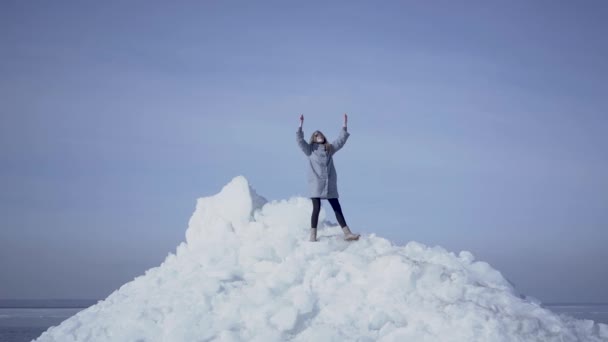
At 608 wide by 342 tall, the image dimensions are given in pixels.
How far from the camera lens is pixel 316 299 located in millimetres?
8656

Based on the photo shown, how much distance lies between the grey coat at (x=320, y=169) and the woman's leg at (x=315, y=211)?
0.13 metres

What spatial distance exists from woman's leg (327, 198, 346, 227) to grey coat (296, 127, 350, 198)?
0.10 meters

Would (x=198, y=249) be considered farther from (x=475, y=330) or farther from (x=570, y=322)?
(x=570, y=322)

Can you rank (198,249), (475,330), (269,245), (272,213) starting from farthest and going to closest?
(272,213) < (198,249) < (269,245) < (475,330)

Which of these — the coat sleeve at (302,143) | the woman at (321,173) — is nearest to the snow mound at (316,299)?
the woman at (321,173)

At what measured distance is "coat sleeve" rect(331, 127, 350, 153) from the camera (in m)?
11.1

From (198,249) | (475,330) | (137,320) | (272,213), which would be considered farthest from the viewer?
(272,213)

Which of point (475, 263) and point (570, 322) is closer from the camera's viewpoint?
point (570, 322)

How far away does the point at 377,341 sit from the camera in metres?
7.99

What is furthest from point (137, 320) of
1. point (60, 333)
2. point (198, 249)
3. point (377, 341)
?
point (377, 341)

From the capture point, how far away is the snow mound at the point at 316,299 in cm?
809

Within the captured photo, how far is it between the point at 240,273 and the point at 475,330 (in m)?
3.66

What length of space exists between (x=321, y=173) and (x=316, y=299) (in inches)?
111

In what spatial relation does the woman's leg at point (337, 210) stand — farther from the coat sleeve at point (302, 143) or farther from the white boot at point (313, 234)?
the coat sleeve at point (302, 143)
